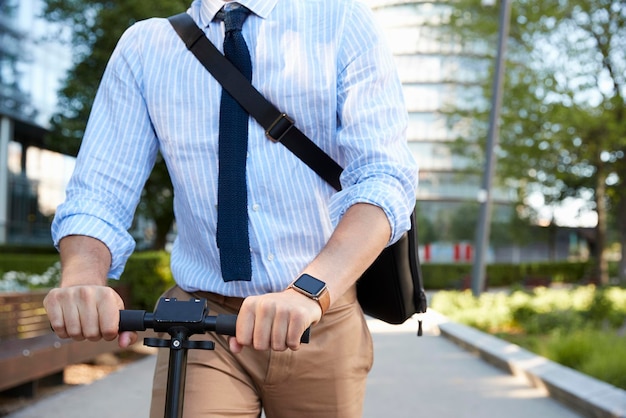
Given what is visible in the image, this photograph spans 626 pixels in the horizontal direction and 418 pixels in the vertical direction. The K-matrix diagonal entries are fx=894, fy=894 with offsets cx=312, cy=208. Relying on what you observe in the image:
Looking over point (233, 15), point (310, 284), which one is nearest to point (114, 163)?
point (233, 15)

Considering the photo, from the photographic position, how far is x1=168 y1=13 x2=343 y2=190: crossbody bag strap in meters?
2.18

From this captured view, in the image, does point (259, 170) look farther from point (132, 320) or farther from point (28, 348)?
point (28, 348)

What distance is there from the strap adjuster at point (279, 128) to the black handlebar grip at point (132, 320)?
2.22 feet

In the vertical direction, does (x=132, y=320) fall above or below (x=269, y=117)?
below

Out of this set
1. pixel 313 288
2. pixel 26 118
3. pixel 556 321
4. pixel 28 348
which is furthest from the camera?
pixel 26 118

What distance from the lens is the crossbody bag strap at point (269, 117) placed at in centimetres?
218

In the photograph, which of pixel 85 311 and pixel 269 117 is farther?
pixel 269 117

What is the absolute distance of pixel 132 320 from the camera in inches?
65.2

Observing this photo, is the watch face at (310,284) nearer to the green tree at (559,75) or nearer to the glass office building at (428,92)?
the green tree at (559,75)

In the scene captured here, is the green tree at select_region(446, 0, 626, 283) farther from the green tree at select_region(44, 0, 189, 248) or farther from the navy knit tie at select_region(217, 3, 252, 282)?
the navy knit tie at select_region(217, 3, 252, 282)

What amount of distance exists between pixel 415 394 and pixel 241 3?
20.6ft

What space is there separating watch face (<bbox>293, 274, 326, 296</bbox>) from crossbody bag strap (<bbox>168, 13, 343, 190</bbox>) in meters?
0.52

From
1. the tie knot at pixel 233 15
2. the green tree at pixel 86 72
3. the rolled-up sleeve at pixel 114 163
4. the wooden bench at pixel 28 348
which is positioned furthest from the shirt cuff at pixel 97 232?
the green tree at pixel 86 72

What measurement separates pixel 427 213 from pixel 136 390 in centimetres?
5720
